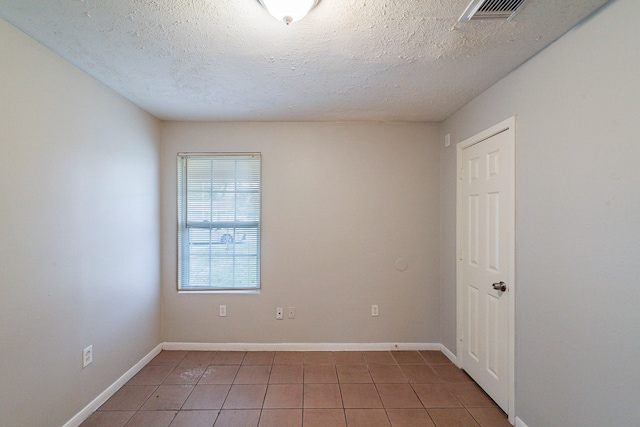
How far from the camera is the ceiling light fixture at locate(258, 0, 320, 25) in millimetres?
1289

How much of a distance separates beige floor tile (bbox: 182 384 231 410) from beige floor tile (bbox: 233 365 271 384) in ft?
0.45

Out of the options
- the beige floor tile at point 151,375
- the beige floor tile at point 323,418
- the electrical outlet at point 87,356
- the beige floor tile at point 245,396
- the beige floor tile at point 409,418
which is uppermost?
the electrical outlet at point 87,356

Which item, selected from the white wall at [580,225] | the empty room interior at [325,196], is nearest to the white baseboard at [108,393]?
the empty room interior at [325,196]

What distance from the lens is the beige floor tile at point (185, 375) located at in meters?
2.47

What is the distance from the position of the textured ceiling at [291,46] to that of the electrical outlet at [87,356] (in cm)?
195

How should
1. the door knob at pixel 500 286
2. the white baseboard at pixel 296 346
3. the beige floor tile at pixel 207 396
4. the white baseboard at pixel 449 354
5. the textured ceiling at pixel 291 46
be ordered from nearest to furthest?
the textured ceiling at pixel 291 46, the door knob at pixel 500 286, the beige floor tile at pixel 207 396, the white baseboard at pixel 449 354, the white baseboard at pixel 296 346

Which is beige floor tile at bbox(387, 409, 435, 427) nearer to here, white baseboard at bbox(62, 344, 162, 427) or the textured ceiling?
white baseboard at bbox(62, 344, 162, 427)

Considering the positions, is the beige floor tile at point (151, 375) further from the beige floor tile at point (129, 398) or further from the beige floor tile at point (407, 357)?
the beige floor tile at point (407, 357)

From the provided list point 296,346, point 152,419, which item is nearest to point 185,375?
point 152,419

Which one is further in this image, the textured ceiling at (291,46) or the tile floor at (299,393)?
the tile floor at (299,393)

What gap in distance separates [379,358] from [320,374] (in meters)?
0.67

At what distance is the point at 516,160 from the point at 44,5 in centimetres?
276

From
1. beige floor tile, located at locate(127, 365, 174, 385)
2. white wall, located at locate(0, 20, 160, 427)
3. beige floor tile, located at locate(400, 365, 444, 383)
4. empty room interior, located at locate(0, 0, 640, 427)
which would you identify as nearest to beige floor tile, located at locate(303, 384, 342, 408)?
empty room interior, located at locate(0, 0, 640, 427)

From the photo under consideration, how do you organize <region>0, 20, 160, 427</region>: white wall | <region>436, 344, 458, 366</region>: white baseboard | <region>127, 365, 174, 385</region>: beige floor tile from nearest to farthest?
<region>0, 20, 160, 427</region>: white wall → <region>127, 365, 174, 385</region>: beige floor tile → <region>436, 344, 458, 366</region>: white baseboard
